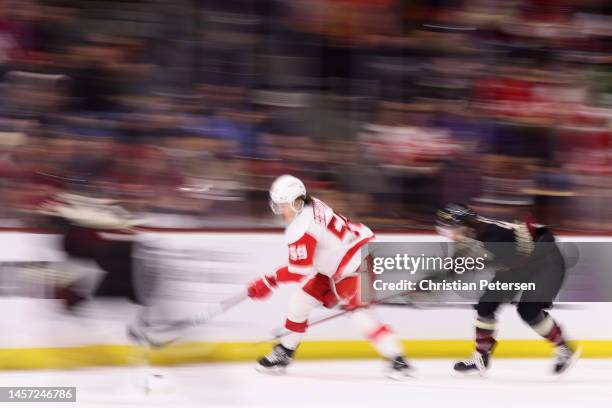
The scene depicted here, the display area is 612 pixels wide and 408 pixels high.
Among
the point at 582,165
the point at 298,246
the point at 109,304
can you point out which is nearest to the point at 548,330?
the point at 582,165

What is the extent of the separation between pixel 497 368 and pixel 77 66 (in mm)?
2771

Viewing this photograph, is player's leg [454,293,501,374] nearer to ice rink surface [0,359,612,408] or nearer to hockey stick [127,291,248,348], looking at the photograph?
ice rink surface [0,359,612,408]

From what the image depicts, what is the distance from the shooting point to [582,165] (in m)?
5.11

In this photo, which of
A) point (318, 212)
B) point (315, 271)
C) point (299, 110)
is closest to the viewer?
point (318, 212)

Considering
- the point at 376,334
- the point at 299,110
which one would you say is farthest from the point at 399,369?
the point at 299,110

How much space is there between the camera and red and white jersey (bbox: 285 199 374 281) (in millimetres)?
4180

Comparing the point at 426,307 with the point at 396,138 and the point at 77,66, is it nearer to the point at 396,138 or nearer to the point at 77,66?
the point at 396,138

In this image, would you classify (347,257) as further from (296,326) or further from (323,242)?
(296,326)

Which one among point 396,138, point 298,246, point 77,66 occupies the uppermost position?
point 77,66

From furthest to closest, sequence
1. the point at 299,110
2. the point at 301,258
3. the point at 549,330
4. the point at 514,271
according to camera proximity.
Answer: the point at 299,110 → the point at 514,271 → the point at 549,330 → the point at 301,258

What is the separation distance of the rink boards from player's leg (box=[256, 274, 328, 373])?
0.23 m

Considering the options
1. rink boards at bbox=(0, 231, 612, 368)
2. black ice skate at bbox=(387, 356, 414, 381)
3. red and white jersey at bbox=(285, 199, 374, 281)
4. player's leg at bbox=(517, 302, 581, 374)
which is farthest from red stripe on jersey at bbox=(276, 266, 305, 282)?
player's leg at bbox=(517, 302, 581, 374)

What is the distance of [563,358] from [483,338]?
1.43 ft

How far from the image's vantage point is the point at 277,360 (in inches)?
178
